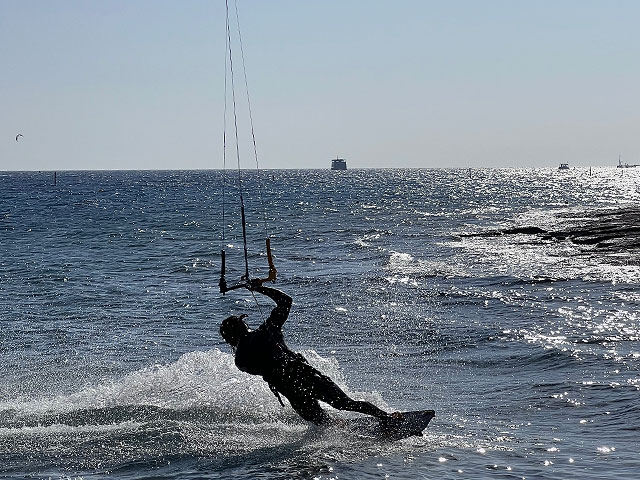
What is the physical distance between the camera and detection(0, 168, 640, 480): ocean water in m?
11.7

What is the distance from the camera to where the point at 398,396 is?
1602 cm

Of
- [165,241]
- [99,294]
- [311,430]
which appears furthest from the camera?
[165,241]

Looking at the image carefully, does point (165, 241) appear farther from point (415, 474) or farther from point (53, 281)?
point (415, 474)

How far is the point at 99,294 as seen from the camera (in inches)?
1209

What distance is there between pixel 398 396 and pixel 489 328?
23.6 ft

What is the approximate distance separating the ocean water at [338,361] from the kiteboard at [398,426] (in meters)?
0.13

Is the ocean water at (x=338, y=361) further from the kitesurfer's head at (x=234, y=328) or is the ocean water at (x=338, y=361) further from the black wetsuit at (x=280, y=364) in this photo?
the kitesurfer's head at (x=234, y=328)

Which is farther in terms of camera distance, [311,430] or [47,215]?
[47,215]

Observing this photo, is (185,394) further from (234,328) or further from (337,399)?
(337,399)

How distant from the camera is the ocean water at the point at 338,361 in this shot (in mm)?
11711

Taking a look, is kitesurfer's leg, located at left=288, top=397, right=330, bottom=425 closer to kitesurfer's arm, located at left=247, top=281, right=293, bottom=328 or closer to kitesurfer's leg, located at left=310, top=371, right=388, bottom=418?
kitesurfer's leg, located at left=310, top=371, right=388, bottom=418

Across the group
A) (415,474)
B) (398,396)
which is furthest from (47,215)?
(415,474)

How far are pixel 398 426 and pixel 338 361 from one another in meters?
7.13

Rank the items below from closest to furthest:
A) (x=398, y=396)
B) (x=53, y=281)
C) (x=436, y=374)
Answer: (x=398, y=396)
(x=436, y=374)
(x=53, y=281)
